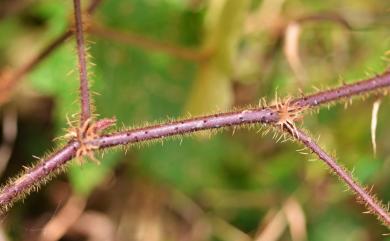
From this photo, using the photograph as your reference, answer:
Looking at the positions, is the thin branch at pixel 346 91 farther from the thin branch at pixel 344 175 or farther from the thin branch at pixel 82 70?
the thin branch at pixel 82 70

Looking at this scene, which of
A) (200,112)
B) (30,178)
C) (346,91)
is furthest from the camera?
(200,112)

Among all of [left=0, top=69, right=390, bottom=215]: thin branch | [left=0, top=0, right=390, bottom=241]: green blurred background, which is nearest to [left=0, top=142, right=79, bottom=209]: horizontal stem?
[left=0, top=69, right=390, bottom=215]: thin branch

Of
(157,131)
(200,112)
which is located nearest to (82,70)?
(157,131)

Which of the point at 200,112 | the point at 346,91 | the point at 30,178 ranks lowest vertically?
the point at 30,178

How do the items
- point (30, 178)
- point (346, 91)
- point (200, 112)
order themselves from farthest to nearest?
point (200, 112) → point (346, 91) → point (30, 178)

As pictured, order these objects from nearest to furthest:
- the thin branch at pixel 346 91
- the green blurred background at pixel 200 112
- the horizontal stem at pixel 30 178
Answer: the horizontal stem at pixel 30 178, the thin branch at pixel 346 91, the green blurred background at pixel 200 112

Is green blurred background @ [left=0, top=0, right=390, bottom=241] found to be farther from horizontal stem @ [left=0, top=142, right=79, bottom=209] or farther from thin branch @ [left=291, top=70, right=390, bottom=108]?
horizontal stem @ [left=0, top=142, right=79, bottom=209]

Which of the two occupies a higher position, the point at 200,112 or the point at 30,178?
the point at 200,112

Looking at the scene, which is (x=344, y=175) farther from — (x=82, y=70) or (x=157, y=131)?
(x=82, y=70)

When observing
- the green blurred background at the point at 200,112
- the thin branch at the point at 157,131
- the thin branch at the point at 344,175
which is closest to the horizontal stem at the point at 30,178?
the thin branch at the point at 157,131
